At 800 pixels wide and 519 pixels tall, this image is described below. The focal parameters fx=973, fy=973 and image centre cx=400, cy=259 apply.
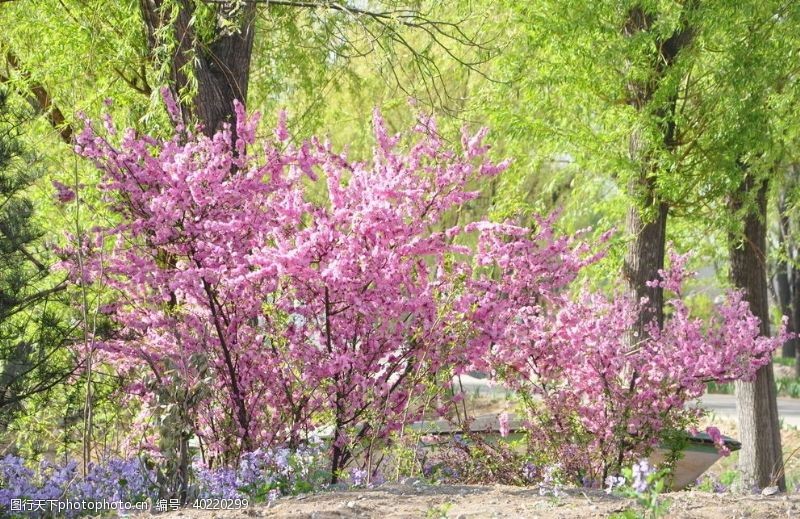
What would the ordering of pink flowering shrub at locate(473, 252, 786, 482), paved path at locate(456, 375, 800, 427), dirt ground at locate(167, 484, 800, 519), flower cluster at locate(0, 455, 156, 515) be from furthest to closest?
paved path at locate(456, 375, 800, 427) < pink flowering shrub at locate(473, 252, 786, 482) < flower cluster at locate(0, 455, 156, 515) < dirt ground at locate(167, 484, 800, 519)

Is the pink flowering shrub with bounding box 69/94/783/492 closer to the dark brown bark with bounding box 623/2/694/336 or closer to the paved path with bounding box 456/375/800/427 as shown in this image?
the dark brown bark with bounding box 623/2/694/336

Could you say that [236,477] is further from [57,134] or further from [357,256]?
[57,134]

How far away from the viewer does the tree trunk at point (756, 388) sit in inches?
453

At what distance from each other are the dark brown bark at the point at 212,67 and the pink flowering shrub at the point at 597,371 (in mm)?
2651

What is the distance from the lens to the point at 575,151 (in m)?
10.3

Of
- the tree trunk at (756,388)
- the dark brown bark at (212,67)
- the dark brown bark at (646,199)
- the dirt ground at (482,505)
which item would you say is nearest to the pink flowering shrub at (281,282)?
the dark brown bark at (212,67)

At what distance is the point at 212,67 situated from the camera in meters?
8.41

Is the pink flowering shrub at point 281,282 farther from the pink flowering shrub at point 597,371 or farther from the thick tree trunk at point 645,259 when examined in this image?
the thick tree trunk at point 645,259

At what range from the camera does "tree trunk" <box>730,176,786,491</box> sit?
1151 centimetres

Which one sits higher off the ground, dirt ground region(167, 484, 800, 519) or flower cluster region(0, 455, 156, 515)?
flower cluster region(0, 455, 156, 515)

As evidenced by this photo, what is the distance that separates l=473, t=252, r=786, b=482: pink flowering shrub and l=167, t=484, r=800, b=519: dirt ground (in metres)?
2.34

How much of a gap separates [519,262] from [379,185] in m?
1.46

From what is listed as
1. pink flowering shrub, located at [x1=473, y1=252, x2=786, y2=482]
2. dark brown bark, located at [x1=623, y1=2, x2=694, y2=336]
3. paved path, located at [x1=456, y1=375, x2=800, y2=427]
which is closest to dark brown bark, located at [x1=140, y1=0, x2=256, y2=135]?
pink flowering shrub, located at [x1=473, y1=252, x2=786, y2=482]

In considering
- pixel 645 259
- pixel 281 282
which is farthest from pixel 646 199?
pixel 281 282
